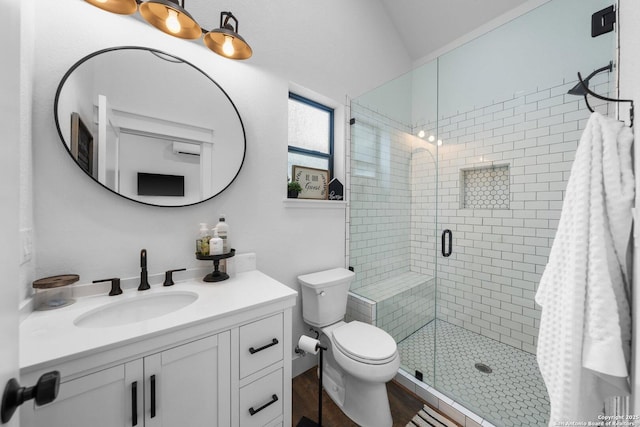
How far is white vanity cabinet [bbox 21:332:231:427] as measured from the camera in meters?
0.70

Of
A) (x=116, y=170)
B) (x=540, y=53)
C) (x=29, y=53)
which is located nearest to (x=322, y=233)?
(x=116, y=170)

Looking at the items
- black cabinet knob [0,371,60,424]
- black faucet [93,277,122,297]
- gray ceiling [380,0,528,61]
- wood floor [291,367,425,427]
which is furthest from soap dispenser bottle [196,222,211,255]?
gray ceiling [380,0,528,61]

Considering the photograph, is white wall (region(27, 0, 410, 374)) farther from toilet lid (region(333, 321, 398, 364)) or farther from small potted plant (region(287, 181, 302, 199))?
toilet lid (region(333, 321, 398, 364))

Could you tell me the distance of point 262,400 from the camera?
1066 millimetres

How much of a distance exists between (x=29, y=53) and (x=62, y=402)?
1.32 m

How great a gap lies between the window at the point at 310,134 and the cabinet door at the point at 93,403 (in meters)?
1.48

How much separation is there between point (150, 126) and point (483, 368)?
8.81ft

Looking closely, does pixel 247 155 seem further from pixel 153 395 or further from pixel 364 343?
pixel 364 343

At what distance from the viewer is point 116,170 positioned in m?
1.15

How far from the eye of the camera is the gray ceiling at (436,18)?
7.08 feet

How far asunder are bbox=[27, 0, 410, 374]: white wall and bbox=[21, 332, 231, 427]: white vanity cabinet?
0.55 m

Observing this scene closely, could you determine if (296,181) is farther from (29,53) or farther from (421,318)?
(421,318)

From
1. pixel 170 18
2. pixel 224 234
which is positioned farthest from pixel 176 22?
pixel 224 234

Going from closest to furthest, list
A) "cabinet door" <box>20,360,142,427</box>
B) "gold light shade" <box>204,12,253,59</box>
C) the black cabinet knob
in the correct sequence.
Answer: the black cabinet knob, "cabinet door" <box>20,360,142,427</box>, "gold light shade" <box>204,12,253,59</box>
